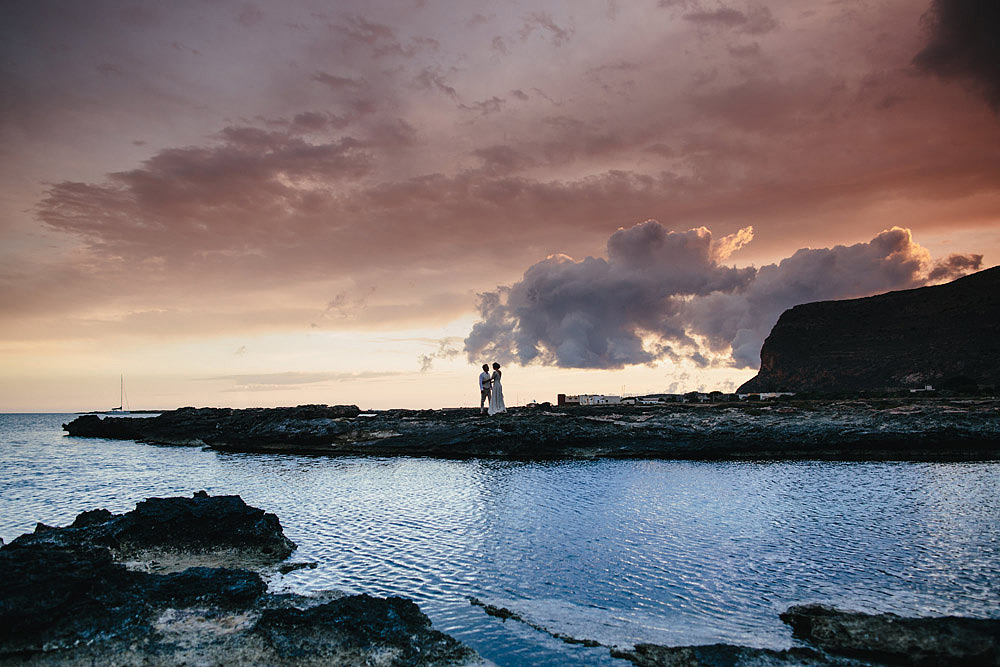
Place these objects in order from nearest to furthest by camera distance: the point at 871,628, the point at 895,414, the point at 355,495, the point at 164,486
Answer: the point at 871,628 → the point at 355,495 → the point at 164,486 → the point at 895,414

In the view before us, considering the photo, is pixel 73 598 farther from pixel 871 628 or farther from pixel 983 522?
pixel 983 522

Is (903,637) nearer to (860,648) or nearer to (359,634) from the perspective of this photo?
(860,648)

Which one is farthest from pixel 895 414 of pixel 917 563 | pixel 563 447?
pixel 917 563

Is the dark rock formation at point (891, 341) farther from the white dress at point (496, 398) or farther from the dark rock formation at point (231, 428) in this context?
the dark rock formation at point (231, 428)

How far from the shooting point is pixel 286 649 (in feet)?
27.8

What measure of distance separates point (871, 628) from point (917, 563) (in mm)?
5806

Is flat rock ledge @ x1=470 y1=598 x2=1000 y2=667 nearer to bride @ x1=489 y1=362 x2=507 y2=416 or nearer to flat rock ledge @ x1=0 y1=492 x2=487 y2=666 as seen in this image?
flat rock ledge @ x1=0 y1=492 x2=487 y2=666

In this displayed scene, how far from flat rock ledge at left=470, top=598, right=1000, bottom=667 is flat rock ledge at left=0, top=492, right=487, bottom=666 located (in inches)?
121

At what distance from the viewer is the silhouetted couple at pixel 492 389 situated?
1767 inches

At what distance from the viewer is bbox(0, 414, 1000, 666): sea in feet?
34.3

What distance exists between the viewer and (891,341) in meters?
116

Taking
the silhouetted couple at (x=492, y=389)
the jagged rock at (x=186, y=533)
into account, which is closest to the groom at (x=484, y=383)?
the silhouetted couple at (x=492, y=389)

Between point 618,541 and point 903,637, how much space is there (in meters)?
7.80

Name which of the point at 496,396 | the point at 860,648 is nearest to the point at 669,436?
the point at 496,396
